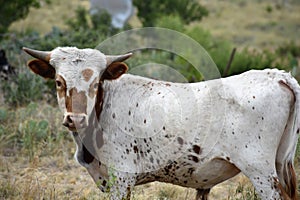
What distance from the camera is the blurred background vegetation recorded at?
672 cm

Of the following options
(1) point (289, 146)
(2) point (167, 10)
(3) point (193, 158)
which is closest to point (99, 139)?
(3) point (193, 158)

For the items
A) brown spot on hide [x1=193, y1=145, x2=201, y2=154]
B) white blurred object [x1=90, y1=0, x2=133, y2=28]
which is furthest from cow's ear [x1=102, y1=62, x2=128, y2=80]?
white blurred object [x1=90, y1=0, x2=133, y2=28]

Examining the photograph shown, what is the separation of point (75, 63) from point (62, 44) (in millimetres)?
6449

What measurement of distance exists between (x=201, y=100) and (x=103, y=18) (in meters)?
11.5

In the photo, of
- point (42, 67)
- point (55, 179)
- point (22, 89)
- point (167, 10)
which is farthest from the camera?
point (167, 10)

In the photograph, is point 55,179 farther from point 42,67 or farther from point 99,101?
point 42,67

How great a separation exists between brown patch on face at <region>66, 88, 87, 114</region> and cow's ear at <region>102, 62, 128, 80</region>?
1.18 ft

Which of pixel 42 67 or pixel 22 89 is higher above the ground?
pixel 42 67

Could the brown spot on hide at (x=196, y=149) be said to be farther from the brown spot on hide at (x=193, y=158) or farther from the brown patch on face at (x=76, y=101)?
the brown patch on face at (x=76, y=101)

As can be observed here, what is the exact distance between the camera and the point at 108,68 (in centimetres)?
429

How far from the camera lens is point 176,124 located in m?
4.12

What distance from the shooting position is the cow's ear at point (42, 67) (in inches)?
171

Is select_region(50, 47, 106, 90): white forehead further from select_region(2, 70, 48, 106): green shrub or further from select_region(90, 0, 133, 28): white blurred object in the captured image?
select_region(90, 0, 133, 28): white blurred object

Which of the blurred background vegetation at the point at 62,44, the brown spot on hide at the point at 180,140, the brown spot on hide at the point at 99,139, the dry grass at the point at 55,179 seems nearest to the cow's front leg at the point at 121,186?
the brown spot on hide at the point at 99,139
